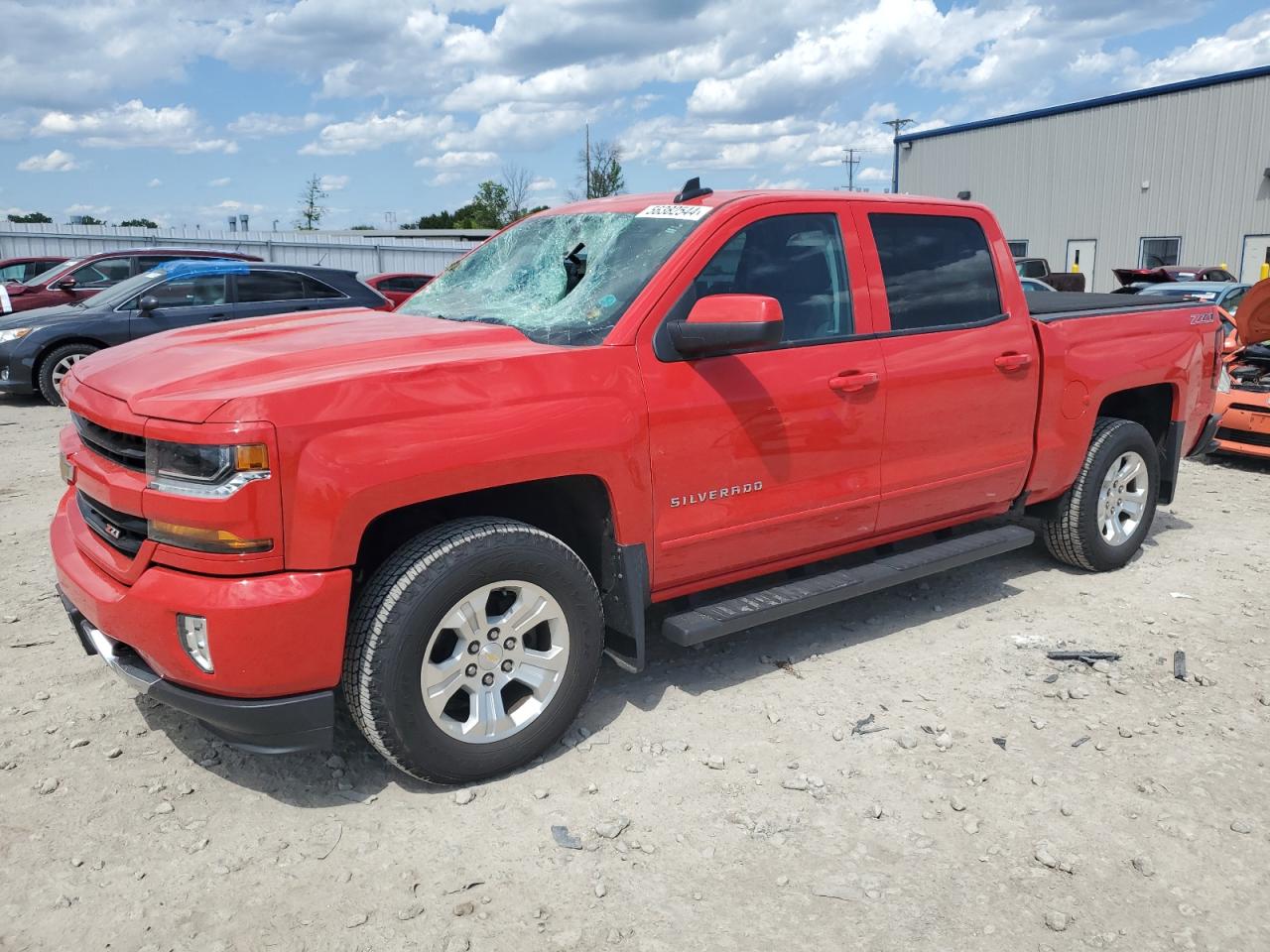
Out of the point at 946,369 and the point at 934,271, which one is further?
the point at 934,271

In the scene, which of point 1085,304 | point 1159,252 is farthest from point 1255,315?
point 1159,252

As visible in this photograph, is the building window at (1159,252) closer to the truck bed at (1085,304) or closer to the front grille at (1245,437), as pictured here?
the front grille at (1245,437)

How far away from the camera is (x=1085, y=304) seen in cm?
540

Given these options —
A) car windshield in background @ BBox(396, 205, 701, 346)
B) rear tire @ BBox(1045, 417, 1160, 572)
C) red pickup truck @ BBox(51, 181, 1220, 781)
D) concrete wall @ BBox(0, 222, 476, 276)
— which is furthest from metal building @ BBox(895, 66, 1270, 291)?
car windshield in background @ BBox(396, 205, 701, 346)

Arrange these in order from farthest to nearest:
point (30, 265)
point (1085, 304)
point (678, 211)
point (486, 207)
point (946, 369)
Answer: point (486, 207) → point (30, 265) → point (1085, 304) → point (946, 369) → point (678, 211)

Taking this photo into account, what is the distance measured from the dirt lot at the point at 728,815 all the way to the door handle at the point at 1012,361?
1237 millimetres

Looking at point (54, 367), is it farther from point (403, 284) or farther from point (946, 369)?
point (946, 369)

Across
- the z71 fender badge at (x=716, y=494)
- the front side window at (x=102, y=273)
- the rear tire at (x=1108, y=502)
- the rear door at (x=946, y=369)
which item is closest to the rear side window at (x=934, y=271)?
the rear door at (x=946, y=369)

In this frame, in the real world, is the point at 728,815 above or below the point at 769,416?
below

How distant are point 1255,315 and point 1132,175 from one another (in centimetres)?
2849

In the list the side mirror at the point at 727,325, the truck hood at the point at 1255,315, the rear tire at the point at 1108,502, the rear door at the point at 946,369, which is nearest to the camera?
the side mirror at the point at 727,325

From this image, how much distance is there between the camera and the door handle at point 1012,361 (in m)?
4.51

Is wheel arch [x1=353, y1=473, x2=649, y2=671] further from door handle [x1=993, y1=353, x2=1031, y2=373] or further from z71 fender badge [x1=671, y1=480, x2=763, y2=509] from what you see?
door handle [x1=993, y1=353, x2=1031, y2=373]

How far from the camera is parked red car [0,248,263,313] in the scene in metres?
14.2
